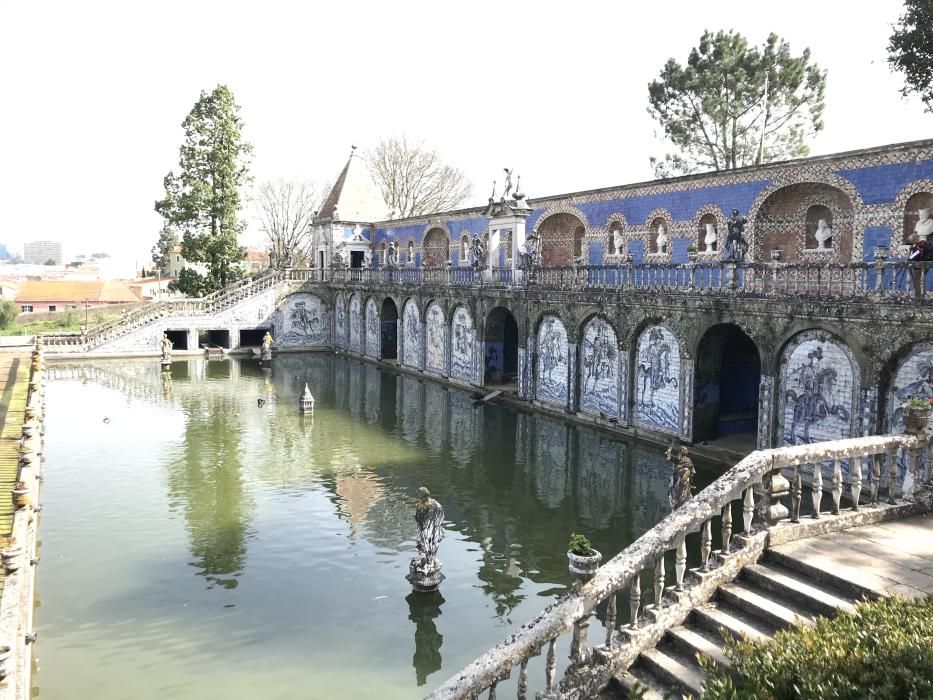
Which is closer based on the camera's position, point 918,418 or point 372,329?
point 918,418

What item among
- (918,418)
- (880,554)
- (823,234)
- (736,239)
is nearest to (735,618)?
(880,554)

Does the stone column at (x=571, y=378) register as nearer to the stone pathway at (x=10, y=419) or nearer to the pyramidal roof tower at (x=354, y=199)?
the stone pathway at (x=10, y=419)

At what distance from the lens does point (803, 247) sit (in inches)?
870

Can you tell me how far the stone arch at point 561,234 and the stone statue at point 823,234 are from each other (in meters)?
10.1

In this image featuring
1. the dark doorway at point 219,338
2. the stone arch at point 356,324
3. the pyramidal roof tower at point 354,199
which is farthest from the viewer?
the dark doorway at point 219,338

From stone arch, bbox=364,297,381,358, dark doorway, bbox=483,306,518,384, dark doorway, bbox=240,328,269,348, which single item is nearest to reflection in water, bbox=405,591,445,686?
dark doorway, bbox=483,306,518,384

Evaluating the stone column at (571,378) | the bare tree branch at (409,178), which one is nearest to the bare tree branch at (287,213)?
the bare tree branch at (409,178)

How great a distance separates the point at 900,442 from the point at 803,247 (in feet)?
46.1

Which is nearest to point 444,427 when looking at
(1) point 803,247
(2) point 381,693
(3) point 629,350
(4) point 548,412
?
(4) point 548,412

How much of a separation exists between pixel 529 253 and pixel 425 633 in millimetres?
19418

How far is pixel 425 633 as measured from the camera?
11.6 m

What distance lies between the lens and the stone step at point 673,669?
22.4ft

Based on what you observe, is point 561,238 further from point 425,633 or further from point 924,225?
point 425,633

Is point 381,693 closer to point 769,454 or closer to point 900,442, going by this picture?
point 769,454
